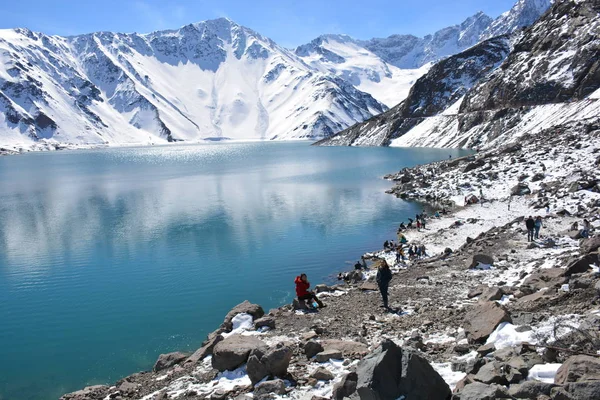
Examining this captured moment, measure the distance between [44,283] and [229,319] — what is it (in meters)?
21.3

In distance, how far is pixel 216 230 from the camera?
167 ft

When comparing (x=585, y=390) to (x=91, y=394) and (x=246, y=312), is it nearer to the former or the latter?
(x=246, y=312)

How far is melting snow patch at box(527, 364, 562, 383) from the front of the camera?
996 centimetres

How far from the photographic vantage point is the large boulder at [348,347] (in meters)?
14.5

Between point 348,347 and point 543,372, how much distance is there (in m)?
6.24

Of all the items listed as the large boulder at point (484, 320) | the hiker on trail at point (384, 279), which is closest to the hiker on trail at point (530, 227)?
the hiker on trail at point (384, 279)

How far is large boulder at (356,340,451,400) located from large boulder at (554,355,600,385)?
229 cm

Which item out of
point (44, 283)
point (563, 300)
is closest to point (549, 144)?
point (563, 300)

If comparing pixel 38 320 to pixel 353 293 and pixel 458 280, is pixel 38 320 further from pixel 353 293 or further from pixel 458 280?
pixel 458 280

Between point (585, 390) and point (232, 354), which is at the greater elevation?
point (585, 390)

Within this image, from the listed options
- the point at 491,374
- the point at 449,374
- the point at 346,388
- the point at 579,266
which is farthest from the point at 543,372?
the point at 579,266

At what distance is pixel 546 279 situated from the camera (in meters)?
19.5

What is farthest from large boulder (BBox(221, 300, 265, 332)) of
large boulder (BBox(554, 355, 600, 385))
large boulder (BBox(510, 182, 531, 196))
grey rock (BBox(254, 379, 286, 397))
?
large boulder (BBox(510, 182, 531, 196))

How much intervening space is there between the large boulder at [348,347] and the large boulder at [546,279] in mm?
7899
